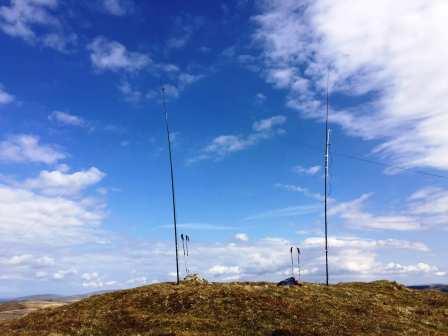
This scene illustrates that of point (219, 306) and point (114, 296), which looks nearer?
point (219, 306)

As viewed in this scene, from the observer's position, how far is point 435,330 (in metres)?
46.7

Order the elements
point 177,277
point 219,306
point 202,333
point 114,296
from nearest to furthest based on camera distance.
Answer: point 202,333 → point 219,306 → point 114,296 → point 177,277

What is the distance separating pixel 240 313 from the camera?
47562 mm

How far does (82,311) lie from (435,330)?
3528 centimetres

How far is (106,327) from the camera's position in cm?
4675

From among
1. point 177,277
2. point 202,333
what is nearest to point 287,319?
point 202,333

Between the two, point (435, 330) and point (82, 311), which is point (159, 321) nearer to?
point (82, 311)

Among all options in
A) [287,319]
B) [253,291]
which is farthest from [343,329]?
[253,291]

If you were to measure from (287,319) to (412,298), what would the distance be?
76.0 ft

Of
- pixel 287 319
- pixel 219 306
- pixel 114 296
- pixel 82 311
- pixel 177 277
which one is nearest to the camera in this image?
pixel 287 319

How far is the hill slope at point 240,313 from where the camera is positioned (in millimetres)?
44219

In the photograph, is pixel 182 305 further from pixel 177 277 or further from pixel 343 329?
pixel 343 329

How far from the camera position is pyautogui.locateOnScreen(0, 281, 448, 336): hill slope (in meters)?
44.2

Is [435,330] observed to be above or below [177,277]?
below
